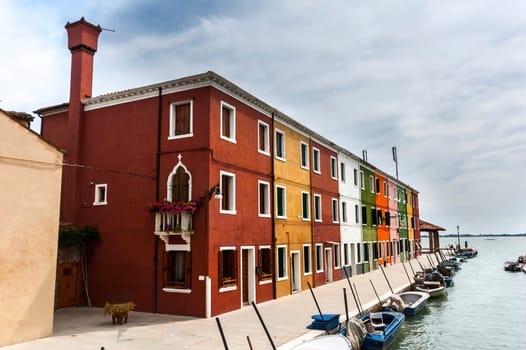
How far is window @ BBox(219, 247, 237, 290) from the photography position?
1619 cm

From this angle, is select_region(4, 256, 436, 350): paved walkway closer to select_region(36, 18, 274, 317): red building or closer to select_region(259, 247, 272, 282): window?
select_region(36, 18, 274, 317): red building

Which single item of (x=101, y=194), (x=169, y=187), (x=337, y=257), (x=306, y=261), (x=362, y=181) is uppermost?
(x=362, y=181)

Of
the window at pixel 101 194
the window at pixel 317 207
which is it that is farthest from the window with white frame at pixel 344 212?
the window at pixel 101 194

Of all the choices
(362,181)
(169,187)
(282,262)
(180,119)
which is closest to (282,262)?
(282,262)

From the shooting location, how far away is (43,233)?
12.5m

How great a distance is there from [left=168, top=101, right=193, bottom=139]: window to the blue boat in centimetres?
1019

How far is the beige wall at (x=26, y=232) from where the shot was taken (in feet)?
37.5

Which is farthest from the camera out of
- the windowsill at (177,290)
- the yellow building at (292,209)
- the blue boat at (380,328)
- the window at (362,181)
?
the window at (362,181)

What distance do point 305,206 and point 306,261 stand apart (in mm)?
3237

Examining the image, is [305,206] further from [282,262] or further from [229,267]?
[229,267]

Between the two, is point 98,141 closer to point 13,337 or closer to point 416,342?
point 13,337

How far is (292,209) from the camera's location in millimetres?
22266

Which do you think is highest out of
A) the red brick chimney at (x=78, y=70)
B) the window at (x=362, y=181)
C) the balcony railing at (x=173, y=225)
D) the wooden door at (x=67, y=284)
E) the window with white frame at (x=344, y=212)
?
the red brick chimney at (x=78, y=70)

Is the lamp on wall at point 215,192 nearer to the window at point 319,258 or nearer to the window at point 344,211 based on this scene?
the window at point 319,258
